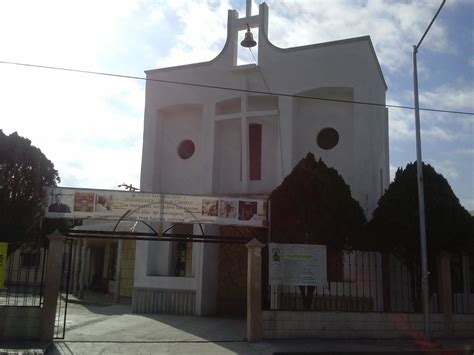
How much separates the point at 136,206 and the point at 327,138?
738 cm

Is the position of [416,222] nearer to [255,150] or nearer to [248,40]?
[255,150]

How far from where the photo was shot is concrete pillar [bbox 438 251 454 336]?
12.7 meters

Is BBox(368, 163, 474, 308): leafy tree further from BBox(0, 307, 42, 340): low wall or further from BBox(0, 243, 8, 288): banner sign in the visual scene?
BBox(0, 243, 8, 288): banner sign

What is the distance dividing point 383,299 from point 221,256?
5786 mm

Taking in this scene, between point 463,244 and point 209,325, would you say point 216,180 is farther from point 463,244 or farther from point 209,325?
point 463,244

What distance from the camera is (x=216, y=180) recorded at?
17.6m

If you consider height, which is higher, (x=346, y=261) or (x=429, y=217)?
(x=429, y=217)

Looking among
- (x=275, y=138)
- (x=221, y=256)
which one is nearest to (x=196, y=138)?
(x=275, y=138)

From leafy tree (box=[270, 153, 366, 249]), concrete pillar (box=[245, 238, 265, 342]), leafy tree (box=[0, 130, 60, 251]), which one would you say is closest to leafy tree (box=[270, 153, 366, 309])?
leafy tree (box=[270, 153, 366, 249])

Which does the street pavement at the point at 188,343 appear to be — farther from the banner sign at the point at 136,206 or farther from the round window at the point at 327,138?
the round window at the point at 327,138

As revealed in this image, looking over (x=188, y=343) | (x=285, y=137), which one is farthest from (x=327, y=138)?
(x=188, y=343)

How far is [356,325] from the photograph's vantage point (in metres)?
12.2

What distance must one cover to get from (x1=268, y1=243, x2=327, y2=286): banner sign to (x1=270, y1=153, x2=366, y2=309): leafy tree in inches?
30.6

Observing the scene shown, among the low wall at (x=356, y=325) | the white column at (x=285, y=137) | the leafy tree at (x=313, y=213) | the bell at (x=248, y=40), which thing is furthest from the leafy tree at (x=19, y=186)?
the low wall at (x=356, y=325)
